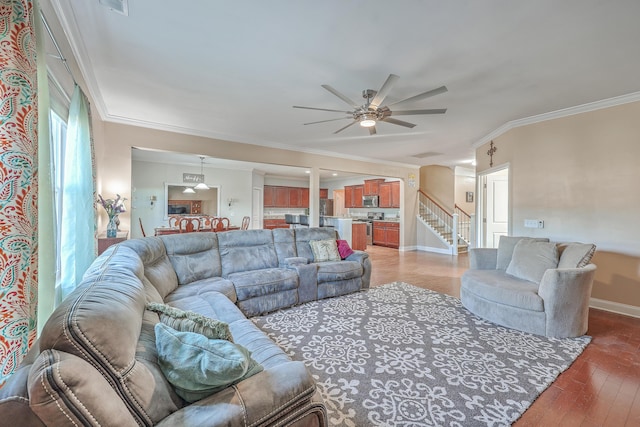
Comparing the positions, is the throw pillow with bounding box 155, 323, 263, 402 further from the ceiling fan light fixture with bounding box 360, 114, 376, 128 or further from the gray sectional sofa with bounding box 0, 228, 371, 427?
the ceiling fan light fixture with bounding box 360, 114, 376, 128

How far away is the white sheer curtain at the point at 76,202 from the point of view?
226cm

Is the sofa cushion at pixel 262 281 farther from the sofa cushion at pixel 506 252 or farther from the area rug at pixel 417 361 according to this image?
the sofa cushion at pixel 506 252

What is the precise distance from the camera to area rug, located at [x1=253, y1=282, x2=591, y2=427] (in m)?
1.78

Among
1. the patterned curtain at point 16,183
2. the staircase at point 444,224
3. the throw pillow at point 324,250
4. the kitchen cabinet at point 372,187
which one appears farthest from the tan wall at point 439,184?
the patterned curtain at point 16,183

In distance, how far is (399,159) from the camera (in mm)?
7715

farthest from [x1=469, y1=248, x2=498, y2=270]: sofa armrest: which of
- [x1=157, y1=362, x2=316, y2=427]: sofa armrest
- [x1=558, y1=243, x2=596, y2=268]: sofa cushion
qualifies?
[x1=157, y1=362, x2=316, y2=427]: sofa armrest

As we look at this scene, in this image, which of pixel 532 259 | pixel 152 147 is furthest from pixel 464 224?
pixel 152 147

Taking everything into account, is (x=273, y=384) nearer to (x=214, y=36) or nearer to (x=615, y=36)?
(x=214, y=36)

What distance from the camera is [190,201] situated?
331 inches

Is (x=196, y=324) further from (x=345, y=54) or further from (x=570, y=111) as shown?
(x=570, y=111)

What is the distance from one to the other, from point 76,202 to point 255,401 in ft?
7.77

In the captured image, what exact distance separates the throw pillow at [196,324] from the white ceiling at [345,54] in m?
2.08

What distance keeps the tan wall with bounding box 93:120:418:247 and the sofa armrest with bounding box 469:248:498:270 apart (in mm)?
3901

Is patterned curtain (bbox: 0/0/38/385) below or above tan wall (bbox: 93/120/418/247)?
below
